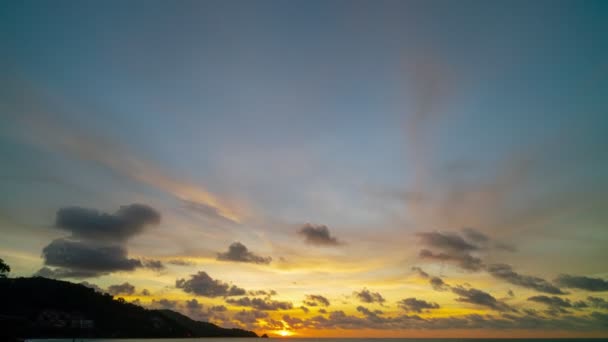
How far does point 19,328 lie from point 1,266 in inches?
616

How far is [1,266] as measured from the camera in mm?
85500

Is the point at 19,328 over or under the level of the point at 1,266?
under

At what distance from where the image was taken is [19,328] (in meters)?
87.5
